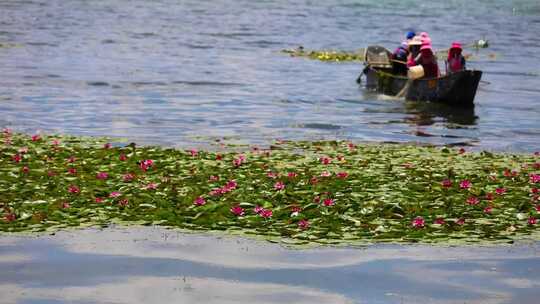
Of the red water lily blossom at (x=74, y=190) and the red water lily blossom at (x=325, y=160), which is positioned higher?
the red water lily blossom at (x=74, y=190)

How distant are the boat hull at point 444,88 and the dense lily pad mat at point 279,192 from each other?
13.5 meters

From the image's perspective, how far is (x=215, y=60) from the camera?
53656mm

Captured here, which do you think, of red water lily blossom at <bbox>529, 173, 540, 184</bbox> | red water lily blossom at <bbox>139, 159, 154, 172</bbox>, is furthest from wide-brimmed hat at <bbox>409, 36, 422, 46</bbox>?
red water lily blossom at <bbox>139, 159, 154, 172</bbox>

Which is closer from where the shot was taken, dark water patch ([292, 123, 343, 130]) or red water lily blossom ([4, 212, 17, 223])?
red water lily blossom ([4, 212, 17, 223])

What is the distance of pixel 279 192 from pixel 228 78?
29.1 metres

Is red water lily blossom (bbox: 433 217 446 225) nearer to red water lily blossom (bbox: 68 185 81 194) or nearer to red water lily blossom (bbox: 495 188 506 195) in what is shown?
red water lily blossom (bbox: 495 188 506 195)

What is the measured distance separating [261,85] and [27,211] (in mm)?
28245

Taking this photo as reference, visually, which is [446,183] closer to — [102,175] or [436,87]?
[102,175]

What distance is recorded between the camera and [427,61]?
116ft

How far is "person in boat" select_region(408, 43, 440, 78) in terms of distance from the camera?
34.7 m

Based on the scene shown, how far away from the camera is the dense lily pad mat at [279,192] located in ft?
47.0

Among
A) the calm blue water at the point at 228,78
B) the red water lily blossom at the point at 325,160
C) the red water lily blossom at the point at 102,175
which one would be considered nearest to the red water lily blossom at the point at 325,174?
the red water lily blossom at the point at 325,160

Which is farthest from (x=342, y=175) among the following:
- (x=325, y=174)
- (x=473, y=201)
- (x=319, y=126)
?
(x=319, y=126)

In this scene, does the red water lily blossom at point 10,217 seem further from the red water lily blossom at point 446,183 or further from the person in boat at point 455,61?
the person in boat at point 455,61
